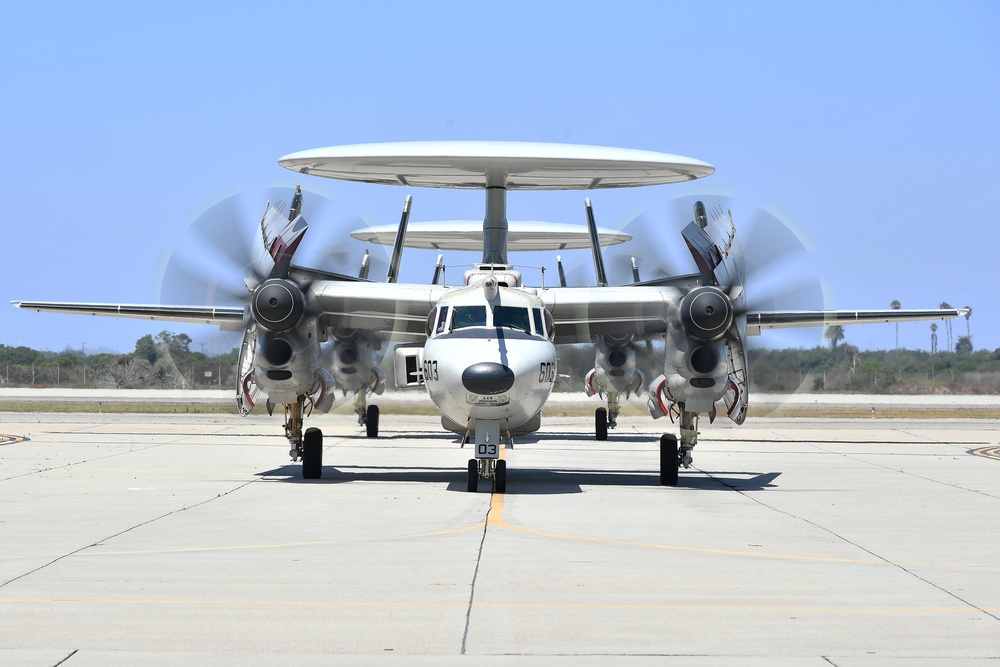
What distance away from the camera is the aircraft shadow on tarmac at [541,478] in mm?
21125

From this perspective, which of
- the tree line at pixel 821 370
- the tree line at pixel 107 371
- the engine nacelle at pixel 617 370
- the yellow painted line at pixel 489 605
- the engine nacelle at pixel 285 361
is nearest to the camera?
the yellow painted line at pixel 489 605

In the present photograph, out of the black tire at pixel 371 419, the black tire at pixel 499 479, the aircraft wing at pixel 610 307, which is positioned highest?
the aircraft wing at pixel 610 307

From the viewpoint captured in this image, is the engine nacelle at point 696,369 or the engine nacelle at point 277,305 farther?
the engine nacelle at point 696,369

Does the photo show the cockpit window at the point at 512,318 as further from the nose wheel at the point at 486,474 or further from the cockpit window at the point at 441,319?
the nose wheel at the point at 486,474

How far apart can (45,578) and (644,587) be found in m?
5.39

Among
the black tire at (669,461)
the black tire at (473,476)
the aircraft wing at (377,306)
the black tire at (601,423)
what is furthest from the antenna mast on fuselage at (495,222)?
the black tire at (601,423)

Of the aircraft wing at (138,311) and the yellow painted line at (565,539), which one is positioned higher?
the aircraft wing at (138,311)

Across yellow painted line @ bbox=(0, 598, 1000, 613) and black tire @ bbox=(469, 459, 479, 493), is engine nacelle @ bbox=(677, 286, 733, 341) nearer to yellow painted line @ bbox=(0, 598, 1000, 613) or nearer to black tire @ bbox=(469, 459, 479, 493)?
black tire @ bbox=(469, 459, 479, 493)

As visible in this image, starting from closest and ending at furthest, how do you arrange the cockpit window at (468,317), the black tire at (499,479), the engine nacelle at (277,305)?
1. the black tire at (499,479)
2. the cockpit window at (468,317)
3. the engine nacelle at (277,305)

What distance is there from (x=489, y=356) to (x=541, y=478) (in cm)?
501

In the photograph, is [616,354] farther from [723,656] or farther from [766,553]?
[723,656]

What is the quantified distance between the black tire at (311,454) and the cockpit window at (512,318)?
4.40m

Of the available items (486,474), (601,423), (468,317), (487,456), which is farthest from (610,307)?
(601,423)

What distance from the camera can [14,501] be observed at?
17.4 meters
